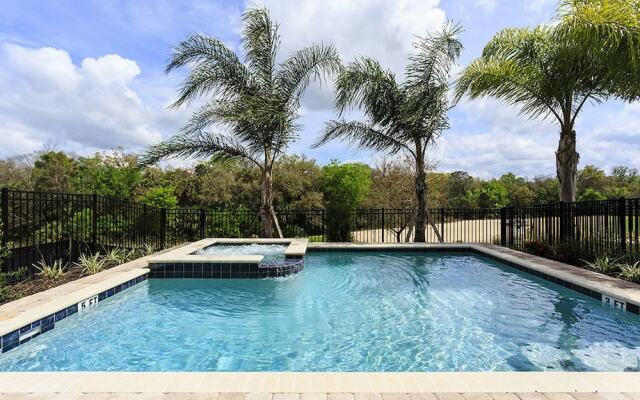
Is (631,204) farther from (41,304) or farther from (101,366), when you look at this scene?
(41,304)

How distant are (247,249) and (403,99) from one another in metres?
6.28

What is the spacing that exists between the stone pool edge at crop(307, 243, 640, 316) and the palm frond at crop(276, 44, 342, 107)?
455 centimetres

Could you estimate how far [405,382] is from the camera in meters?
2.53

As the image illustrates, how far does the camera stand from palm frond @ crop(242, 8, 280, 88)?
11.4 metres

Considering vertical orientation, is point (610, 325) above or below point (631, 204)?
below

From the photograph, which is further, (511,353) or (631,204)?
(631,204)

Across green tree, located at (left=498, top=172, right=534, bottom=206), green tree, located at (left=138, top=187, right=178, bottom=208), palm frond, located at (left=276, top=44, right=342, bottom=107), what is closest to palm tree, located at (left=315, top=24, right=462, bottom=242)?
palm frond, located at (left=276, top=44, right=342, bottom=107)

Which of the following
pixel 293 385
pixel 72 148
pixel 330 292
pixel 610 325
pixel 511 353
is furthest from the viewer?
pixel 72 148

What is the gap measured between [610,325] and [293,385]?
3.96 m

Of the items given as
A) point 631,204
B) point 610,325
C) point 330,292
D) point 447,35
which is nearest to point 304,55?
point 447,35

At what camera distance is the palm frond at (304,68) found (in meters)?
11.3

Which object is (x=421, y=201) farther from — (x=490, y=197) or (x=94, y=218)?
(x=490, y=197)

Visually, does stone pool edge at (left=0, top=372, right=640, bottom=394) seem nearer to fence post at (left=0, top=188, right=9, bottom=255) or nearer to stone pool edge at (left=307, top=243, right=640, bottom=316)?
stone pool edge at (left=307, top=243, right=640, bottom=316)

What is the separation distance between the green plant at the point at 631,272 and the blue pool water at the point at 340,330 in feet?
3.11
